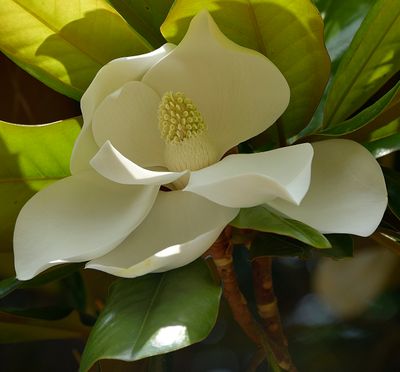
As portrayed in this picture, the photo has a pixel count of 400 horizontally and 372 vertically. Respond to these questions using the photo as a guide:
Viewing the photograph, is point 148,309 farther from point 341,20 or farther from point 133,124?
point 341,20

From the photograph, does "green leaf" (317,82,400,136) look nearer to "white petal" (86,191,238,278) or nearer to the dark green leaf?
"white petal" (86,191,238,278)

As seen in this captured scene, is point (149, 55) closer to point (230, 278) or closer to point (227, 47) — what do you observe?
point (227, 47)

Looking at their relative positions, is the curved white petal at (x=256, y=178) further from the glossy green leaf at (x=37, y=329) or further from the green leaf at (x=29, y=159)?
the glossy green leaf at (x=37, y=329)

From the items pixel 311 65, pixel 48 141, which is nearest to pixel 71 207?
pixel 48 141

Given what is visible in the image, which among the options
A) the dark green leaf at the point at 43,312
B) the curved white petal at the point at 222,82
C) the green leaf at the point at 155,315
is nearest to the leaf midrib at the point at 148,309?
the green leaf at the point at 155,315

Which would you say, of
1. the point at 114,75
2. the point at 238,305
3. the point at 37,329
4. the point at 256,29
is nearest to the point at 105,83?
the point at 114,75

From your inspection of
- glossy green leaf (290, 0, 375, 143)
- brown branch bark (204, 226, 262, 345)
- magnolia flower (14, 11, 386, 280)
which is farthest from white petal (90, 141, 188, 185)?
glossy green leaf (290, 0, 375, 143)
